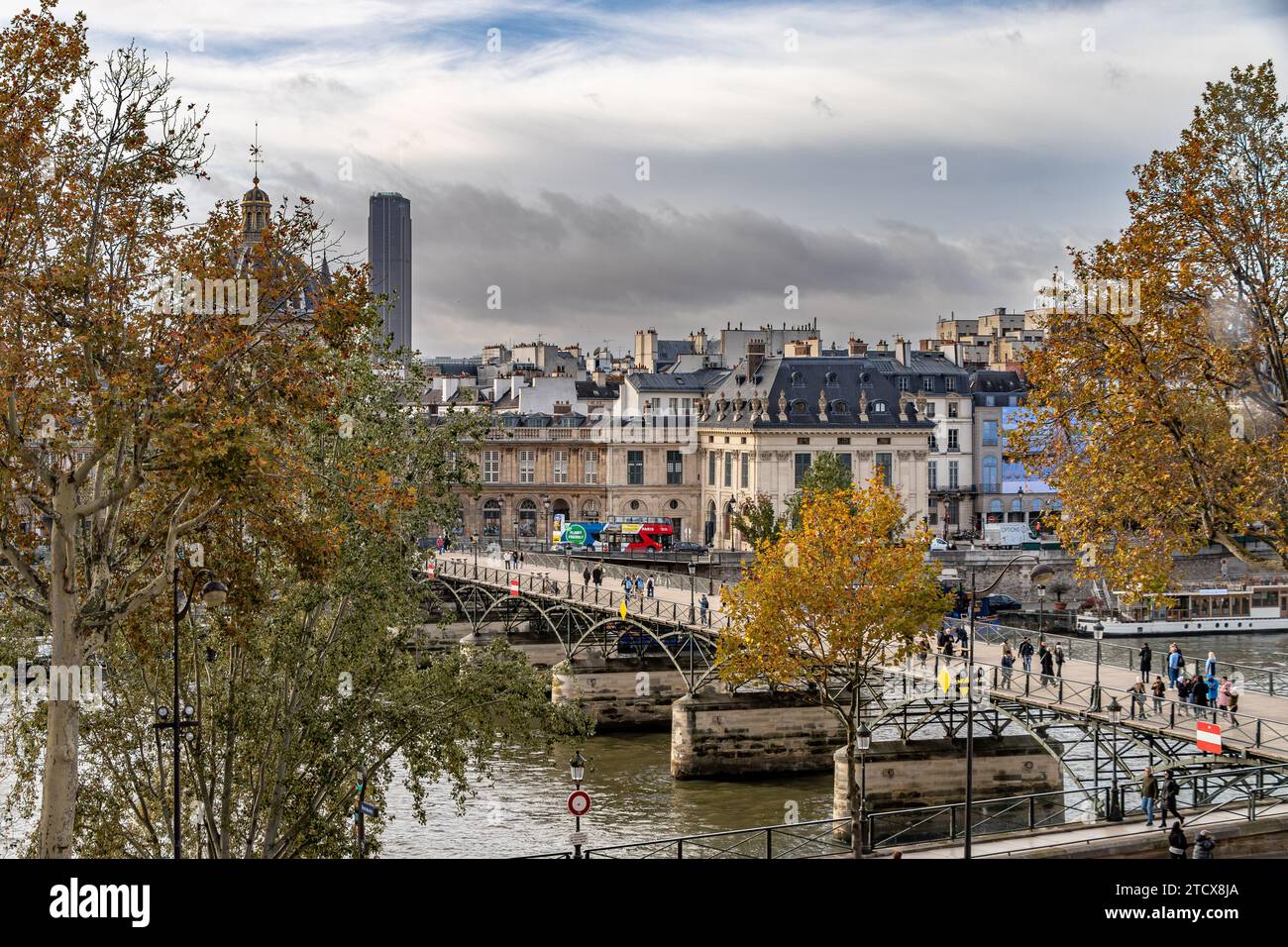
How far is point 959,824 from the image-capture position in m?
31.0

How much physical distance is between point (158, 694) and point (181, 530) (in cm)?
504

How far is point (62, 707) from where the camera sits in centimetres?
1414

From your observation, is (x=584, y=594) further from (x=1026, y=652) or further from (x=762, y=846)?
(x=762, y=846)

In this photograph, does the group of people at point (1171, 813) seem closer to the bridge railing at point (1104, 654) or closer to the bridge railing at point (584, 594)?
the bridge railing at point (1104, 654)

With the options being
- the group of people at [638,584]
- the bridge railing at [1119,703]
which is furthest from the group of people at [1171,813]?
the group of people at [638,584]

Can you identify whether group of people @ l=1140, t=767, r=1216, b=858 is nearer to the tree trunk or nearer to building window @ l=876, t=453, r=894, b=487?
the tree trunk

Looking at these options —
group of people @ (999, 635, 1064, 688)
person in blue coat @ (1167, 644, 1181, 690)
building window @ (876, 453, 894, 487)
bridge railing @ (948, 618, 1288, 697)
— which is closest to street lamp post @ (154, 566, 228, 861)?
group of people @ (999, 635, 1064, 688)

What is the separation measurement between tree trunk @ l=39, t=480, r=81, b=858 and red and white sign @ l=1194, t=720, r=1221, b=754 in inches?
695

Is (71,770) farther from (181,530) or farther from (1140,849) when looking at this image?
(1140,849)

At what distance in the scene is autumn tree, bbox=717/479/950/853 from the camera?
1335 inches

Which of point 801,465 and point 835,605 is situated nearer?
point 835,605

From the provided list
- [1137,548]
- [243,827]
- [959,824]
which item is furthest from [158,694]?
[959,824]

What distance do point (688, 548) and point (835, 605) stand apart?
49326 millimetres

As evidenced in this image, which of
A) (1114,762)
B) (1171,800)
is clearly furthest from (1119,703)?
(1171,800)
